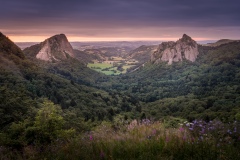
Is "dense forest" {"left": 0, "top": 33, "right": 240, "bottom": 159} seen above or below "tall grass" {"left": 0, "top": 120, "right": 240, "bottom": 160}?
below

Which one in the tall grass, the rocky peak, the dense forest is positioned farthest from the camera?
the rocky peak

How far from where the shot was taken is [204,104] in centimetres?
9450

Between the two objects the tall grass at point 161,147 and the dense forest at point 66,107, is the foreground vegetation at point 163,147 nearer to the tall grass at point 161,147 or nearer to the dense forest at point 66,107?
the tall grass at point 161,147

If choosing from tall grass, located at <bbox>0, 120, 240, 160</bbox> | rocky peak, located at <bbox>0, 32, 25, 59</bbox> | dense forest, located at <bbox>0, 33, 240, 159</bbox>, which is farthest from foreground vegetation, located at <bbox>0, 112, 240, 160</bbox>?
rocky peak, located at <bbox>0, 32, 25, 59</bbox>

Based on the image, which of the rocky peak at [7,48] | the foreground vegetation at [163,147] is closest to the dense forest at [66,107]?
the rocky peak at [7,48]

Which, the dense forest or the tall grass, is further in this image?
the dense forest

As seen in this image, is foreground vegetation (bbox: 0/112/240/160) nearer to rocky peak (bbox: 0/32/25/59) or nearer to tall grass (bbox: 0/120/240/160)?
tall grass (bbox: 0/120/240/160)

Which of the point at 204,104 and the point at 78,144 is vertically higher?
the point at 78,144

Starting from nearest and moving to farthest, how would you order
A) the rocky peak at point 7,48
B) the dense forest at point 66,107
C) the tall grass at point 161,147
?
1. the tall grass at point 161,147
2. the dense forest at point 66,107
3. the rocky peak at point 7,48

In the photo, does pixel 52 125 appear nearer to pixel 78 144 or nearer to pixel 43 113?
pixel 43 113

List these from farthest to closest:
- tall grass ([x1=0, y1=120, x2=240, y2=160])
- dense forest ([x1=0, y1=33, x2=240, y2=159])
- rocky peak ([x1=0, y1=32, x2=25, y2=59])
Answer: rocky peak ([x1=0, y1=32, x2=25, y2=59])
dense forest ([x1=0, y1=33, x2=240, y2=159])
tall grass ([x1=0, y1=120, x2=240, y2=160])

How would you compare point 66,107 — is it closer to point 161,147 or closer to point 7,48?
point 161,147

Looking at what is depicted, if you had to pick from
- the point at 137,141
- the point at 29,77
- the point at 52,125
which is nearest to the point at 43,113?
the point at 52,125

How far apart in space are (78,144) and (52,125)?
3.69 m
